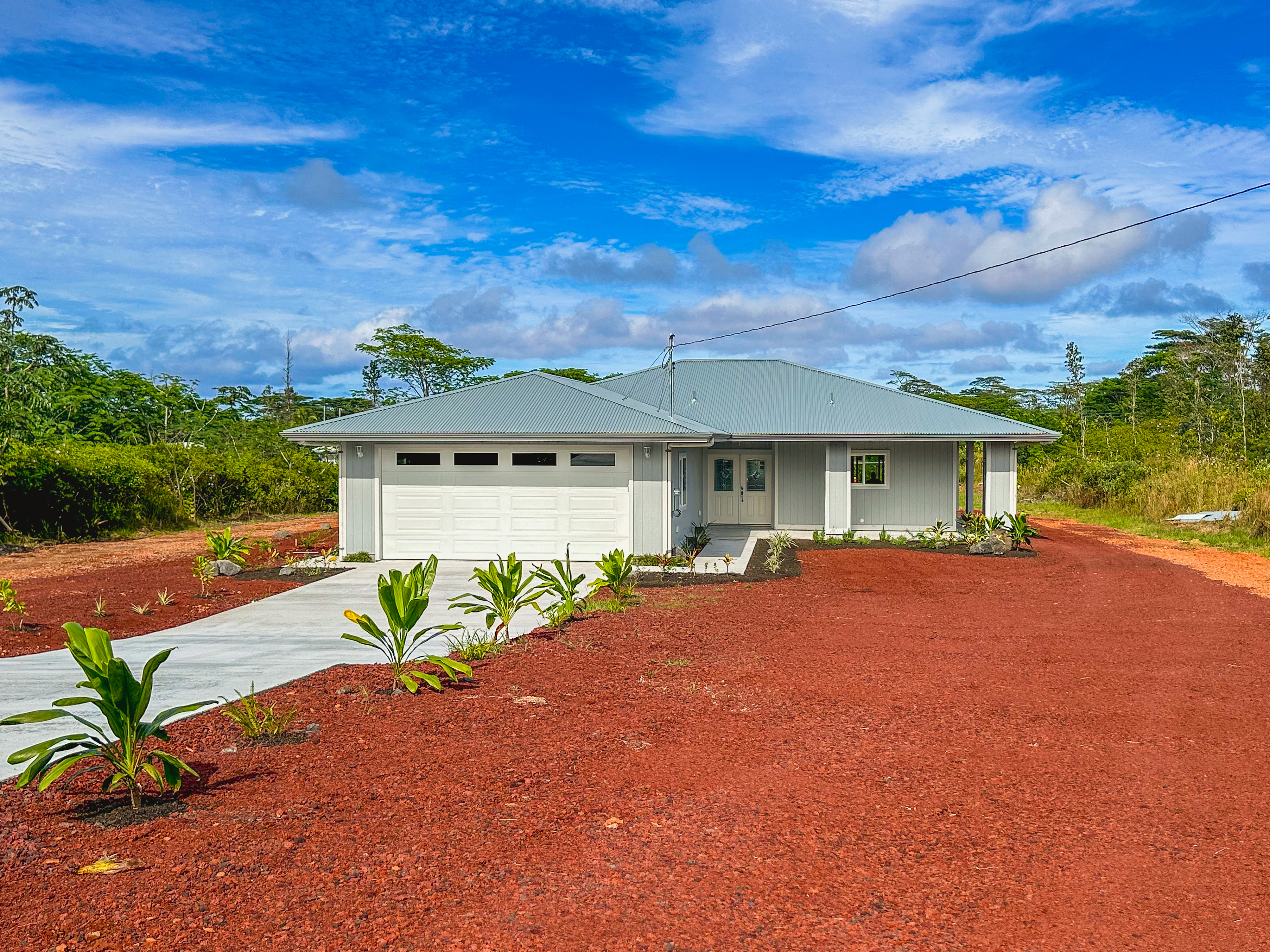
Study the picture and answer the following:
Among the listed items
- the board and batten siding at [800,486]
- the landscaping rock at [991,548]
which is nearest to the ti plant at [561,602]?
the landscaping rock at [991,548]

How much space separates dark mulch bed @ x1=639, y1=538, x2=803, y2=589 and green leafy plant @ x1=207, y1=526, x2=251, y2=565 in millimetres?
6014

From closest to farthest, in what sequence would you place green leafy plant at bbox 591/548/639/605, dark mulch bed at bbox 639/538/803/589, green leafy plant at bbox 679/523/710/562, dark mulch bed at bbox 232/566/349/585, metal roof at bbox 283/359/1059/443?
green leafy plant at bbox 591/548/639/605 → dark mulch bed at bbox 639/538/803/589 → dark mulch bed at bbox 232/566/349/585 → metal roof at bbox 283/359/1059/443 → green leafy plant at bbox 679/523/710/562

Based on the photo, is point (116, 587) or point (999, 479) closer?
point (116, 587)

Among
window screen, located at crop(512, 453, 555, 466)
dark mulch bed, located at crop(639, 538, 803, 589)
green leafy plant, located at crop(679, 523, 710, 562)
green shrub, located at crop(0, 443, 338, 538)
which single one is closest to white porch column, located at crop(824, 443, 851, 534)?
green leafy plant, located at crop(679, 523, 710, 562)

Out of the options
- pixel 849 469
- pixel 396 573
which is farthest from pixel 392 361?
pixel 396 573

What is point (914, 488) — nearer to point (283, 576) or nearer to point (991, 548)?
point (991, 548)

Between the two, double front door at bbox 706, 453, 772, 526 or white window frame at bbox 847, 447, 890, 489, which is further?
double front door at bbox 706, 453, 772, 526

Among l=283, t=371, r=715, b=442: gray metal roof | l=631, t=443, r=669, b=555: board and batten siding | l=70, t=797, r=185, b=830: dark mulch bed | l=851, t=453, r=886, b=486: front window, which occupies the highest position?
l=283, t=371, r=715, b=442: gray metal roof

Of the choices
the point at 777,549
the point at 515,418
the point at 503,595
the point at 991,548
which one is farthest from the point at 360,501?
the point at 991,548

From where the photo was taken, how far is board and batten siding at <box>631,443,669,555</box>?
14883mm

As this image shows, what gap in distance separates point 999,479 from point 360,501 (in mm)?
12417

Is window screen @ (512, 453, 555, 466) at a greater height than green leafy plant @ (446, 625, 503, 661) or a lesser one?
greater

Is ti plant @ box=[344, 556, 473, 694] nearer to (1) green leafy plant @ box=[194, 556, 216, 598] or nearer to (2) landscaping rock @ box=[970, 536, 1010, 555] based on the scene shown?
(1) green leafy plant @ box=[194, 556, 216, 598]

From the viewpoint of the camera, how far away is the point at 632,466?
14.9m
